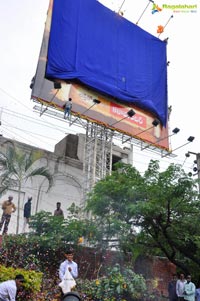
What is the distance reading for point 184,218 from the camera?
41.6ft

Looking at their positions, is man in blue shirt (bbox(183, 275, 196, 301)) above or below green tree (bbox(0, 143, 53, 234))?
below

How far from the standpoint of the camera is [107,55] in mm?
21359

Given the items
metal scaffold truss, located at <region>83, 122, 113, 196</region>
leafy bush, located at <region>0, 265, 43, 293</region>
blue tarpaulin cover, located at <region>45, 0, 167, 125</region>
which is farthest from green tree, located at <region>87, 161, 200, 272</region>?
blue tarpaulin cover, located at <region>45, 0, 167, 125</region>

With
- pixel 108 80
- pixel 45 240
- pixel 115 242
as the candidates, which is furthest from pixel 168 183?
pixel 108 80

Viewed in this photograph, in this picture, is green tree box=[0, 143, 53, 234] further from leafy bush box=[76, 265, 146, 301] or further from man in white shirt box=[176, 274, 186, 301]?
man in white shirt box=[176, 274, 186, 301]

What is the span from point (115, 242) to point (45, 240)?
236cm

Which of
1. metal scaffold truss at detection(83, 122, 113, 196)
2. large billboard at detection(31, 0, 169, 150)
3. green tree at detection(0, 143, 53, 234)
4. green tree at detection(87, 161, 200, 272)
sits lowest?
green tree at detection(87, 161, 200, 272)

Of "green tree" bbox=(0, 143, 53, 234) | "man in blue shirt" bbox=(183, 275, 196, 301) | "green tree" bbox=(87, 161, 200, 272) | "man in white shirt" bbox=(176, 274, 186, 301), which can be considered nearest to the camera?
"man in blue shirt" bbox=(183, 275, 196, 301)

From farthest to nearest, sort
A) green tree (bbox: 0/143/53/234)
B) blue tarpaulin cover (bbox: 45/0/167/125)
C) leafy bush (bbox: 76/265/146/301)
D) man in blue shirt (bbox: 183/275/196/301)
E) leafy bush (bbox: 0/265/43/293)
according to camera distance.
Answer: blue tarpaulin cover (bbox: 45/0/167/125)
green tree (bbox: 0/143/53/234)
man in blue shirt (bbox: 183/275/196/301)
leafy bush (bbox: 76/265/146/301)
leafy bush (bbox: 0/265/43/293)

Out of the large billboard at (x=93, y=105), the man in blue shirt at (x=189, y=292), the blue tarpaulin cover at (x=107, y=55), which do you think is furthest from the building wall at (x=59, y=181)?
the man in blue shirt at (x=189, y=292)

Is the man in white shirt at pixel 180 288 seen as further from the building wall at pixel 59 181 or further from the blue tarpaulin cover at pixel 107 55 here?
the blue tarpaulin cover at pixel 107 55

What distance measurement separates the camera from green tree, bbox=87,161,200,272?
39.2 feet

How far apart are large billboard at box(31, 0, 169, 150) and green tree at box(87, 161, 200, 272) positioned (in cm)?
666

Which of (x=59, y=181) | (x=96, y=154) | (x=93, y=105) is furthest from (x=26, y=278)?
(x=93, y=105)
